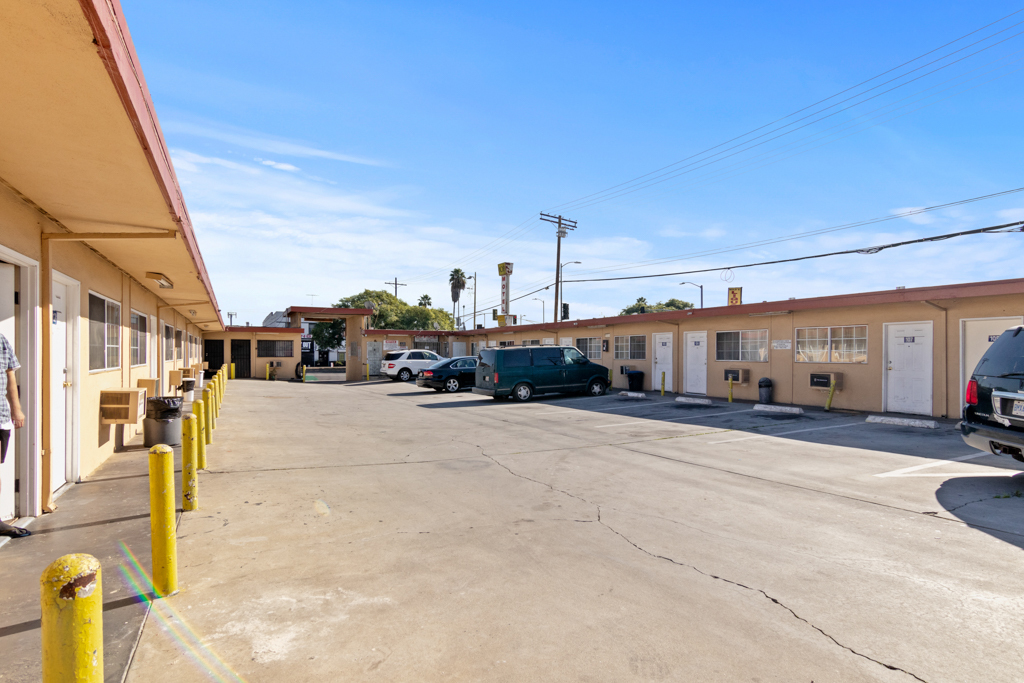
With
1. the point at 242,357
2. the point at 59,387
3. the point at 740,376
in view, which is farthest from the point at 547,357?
the point at 242,357

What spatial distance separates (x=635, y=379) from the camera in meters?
21.2

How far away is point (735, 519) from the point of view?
5.65 m

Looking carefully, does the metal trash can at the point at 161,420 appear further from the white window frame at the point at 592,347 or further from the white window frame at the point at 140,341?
the white window frame at the point at 592,347

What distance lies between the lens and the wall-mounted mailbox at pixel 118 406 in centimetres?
850

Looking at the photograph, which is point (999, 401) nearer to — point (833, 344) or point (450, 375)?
point (833, 344)

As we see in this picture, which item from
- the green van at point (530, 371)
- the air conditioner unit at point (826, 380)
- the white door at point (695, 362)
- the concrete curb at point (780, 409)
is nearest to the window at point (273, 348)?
the green van at point (530, 371)

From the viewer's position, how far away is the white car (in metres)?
29.9

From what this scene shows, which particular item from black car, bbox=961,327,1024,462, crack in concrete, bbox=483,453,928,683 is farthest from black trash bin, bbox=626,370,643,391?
crack in concrete, bbox=483,453,928,683

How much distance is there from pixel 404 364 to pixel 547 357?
12.9 metres

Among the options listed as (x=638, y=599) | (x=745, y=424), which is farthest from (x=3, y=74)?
(x=745, y=424)

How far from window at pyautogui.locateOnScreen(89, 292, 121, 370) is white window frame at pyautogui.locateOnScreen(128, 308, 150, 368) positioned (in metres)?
0.96

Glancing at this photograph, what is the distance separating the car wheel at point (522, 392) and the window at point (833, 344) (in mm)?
8159

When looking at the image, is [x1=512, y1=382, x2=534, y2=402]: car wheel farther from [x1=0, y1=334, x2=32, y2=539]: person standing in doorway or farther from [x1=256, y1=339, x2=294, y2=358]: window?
[x1=256, y1=339, x2=294, y2=358]: window

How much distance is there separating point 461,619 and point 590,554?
57.8 inches
